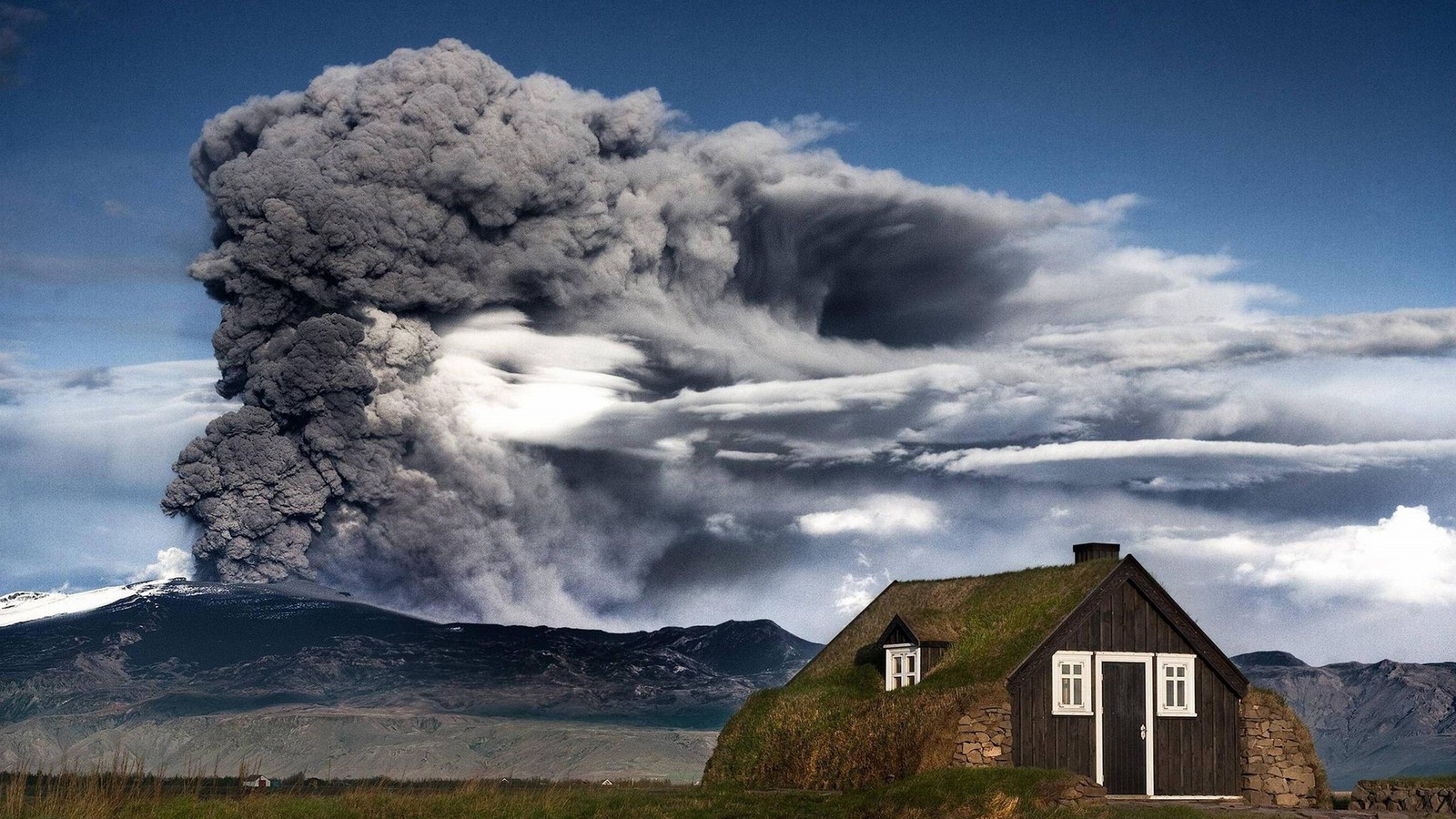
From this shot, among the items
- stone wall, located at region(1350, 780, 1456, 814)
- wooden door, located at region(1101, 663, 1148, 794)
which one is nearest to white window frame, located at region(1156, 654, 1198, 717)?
wooden door, located at region(1101, 663, 1148, 794)

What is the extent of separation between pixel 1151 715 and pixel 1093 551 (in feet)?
12.8

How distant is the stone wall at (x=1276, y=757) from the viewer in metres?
31.8

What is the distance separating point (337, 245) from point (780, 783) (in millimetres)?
59589

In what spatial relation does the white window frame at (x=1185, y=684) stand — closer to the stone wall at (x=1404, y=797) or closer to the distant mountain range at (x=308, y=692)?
the stone wall at (x=1404, y=797)

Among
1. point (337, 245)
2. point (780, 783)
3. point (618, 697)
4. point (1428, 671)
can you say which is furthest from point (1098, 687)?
point (618, 697)

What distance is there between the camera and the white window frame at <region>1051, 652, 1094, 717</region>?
3056 cm

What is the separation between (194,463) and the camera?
89812mm

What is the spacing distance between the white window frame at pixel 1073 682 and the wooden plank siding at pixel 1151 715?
0.11 m

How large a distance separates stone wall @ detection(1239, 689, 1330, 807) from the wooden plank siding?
263mm

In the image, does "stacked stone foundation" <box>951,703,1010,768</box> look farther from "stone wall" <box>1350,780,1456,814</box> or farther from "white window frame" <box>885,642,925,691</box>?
"stone wall" <box>1350,780,1456,814</box>

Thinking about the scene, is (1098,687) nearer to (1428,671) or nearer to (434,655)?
(1428,671)

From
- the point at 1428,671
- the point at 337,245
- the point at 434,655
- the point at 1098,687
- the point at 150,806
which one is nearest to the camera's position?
the point at 150,806

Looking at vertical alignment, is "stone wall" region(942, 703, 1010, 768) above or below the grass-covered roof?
below

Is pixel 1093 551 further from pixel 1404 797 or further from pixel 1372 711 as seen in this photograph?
pixel 1372 711
